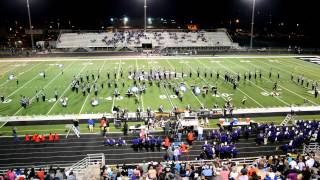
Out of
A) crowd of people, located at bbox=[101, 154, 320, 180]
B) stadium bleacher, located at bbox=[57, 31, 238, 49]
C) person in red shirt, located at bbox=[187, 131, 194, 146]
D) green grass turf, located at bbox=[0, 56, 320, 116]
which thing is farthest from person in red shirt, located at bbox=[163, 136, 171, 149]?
stadium bleacher, located at bbox=[57, 31, 238, 49]

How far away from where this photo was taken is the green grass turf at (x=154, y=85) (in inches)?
978

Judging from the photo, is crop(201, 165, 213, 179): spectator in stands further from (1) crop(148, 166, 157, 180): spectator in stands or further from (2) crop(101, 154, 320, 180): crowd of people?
(1) crop(148, 166, 157, 180): spectator in stands

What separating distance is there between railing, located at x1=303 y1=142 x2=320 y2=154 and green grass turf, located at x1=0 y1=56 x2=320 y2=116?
8.08 m

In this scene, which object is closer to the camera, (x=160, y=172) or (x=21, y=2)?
(x=160, y=172)

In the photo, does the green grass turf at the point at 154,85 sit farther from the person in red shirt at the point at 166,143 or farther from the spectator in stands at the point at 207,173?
the spectator in stands at the point at 207,173

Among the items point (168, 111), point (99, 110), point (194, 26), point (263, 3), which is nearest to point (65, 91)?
point (99, 110)

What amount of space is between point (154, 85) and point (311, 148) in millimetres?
16882

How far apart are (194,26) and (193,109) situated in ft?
265

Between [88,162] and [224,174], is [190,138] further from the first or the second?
[224,174]

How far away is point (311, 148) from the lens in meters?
16.2

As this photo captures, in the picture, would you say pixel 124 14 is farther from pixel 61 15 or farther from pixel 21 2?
pixel 21 2

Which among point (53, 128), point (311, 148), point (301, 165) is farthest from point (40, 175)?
point (311, 148)

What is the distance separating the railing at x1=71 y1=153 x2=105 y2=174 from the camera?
47.0 feet

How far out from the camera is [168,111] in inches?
897
